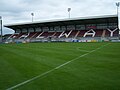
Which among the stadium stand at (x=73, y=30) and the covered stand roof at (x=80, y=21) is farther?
the stadium stand at (x=73, y=30)

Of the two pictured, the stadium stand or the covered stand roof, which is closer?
the covered stand roof

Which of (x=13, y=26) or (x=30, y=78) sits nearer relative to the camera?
(x=30, y=78)

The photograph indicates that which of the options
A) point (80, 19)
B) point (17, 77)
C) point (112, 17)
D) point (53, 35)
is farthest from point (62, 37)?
point (17, 77)

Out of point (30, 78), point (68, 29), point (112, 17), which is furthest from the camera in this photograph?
point (68, 29)

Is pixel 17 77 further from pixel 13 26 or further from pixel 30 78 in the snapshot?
pixel 13 26

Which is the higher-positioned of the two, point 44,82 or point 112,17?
point 112,17

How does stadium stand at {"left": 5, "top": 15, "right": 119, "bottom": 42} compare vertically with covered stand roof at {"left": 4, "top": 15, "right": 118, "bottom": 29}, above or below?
below

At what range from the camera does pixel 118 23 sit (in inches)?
2913

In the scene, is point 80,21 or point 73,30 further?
point 73,30

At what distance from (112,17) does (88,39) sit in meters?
11.5

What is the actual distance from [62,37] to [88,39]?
38.5 ft

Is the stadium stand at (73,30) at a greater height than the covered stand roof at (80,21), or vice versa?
the covered stand roof at (80,21)

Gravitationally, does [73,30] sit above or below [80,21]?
below

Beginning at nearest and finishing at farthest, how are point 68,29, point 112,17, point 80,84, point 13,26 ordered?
point 80,84, point 112,17, point 68,29, point 13,26
